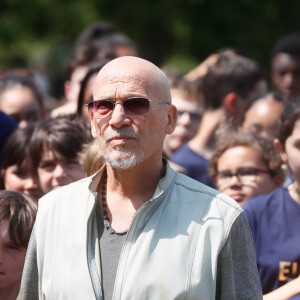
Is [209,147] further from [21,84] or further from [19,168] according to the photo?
[19,168]

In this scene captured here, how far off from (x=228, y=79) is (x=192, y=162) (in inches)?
38.9

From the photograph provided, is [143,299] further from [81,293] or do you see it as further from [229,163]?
[229,163]

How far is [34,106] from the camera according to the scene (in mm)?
6445

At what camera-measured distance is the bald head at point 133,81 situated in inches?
119

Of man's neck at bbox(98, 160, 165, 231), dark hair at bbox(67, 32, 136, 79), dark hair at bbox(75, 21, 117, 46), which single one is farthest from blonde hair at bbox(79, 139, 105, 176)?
dark hair at bbox(75, 21, 117, 46)

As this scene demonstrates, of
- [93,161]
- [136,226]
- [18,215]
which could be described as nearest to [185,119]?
[93,161]

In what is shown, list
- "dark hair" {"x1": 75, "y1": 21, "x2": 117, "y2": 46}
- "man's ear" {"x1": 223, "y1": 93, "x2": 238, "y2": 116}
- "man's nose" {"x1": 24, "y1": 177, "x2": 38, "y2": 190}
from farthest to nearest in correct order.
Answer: "dark hair" {"x1": 75, "y1": 21, "x2": 117, "y2": 46}, "man's ear" {"x1": 223, "y1": 93, "x2": 238, "y2": 116}, "man's nose" {"x1": 24, "y1": 177, "x2": 38, "y2": 190}

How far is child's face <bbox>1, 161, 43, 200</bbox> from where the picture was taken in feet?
17.1

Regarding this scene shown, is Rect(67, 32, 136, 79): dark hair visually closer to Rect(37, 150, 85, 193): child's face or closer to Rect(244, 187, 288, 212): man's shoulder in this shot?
Rect(37, 150, 85, 193): child's face

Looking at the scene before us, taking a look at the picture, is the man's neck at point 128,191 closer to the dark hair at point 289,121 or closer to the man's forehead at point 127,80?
the man's forehead at point 127,80

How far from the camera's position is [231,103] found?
685cm

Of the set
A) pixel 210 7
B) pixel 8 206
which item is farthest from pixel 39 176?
pixel 210 7

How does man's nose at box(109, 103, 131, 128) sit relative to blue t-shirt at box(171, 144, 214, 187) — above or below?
below

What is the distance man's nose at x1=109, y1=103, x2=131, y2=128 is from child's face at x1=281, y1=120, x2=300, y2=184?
145cm
